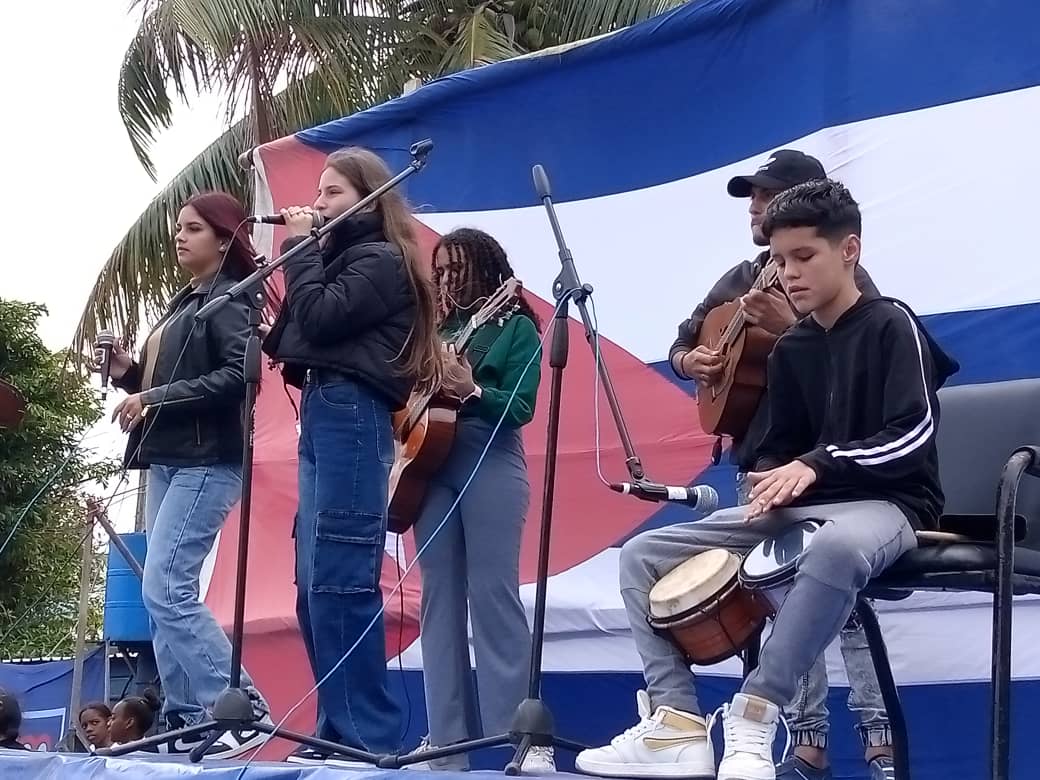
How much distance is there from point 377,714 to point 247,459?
0.69 meters

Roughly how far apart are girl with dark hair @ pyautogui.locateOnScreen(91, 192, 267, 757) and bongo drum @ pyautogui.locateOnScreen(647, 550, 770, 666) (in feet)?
4.88

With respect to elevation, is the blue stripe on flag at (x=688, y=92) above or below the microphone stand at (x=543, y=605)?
above

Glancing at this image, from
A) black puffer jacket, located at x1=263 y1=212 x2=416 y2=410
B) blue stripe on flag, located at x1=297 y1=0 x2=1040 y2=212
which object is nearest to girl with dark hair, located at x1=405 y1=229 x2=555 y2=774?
black puffer jacket, located at x1=263 y1=212 x2=416 y2=410

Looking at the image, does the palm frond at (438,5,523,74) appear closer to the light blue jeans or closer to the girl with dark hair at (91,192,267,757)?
the girl with dark hair at (91,192,267,757)

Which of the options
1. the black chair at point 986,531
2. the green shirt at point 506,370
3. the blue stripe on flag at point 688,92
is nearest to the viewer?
the black chair at point 986,531

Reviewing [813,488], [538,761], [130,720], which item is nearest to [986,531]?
[813,488]

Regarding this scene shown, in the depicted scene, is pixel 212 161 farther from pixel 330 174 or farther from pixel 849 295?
pixel 849 295

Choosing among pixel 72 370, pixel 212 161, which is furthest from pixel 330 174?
pixel 72 370

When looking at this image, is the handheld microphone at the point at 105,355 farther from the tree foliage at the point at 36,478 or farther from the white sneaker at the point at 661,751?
the tree foliage at the point at 36,478

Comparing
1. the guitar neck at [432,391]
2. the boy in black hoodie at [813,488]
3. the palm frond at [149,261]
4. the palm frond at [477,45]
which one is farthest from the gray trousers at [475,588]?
the palm frond at [149,261]

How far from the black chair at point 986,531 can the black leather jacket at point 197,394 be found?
190 cm

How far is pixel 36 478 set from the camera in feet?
41.5

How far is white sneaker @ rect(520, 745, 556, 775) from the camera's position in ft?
8.46

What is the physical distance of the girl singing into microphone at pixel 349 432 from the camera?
307 cm
